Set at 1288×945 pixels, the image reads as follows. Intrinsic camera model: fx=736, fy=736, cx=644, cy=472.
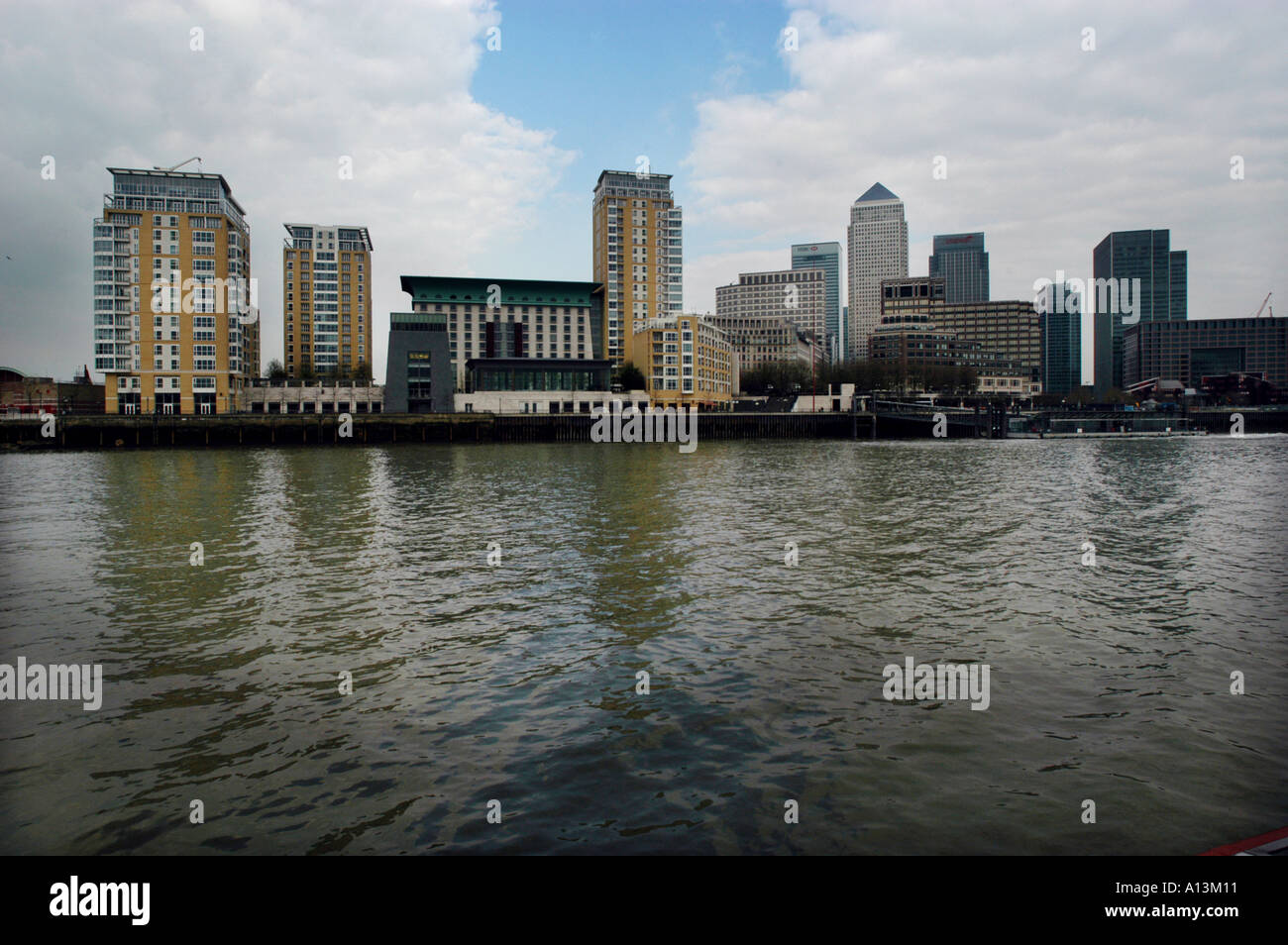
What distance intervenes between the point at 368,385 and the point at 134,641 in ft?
455

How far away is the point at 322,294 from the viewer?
6826 inches

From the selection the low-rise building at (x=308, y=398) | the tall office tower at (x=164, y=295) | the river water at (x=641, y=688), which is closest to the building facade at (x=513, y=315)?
the low-rise building at (x=308, y=398)

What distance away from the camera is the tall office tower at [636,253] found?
163 m

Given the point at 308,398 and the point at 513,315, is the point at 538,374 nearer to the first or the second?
the point at 513,315

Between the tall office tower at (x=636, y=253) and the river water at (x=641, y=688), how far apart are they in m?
143

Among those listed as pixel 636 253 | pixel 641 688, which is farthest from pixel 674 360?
pixel 641 688

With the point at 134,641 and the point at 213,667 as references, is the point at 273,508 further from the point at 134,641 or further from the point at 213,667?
the point at 213,667

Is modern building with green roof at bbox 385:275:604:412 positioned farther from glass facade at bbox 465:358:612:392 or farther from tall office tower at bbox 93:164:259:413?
tall office tower at bbox 93:164:259:413

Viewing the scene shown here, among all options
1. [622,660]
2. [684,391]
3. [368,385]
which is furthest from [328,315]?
[622,660]

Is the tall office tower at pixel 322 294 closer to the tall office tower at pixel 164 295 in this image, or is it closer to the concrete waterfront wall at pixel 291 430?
the tall office tower at pixel 164 295

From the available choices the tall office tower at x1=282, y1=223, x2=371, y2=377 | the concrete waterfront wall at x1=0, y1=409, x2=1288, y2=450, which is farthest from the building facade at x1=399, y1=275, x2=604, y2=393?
the concrete waterfront wall at x1=0, y1=409, x2=1288, y2=450
